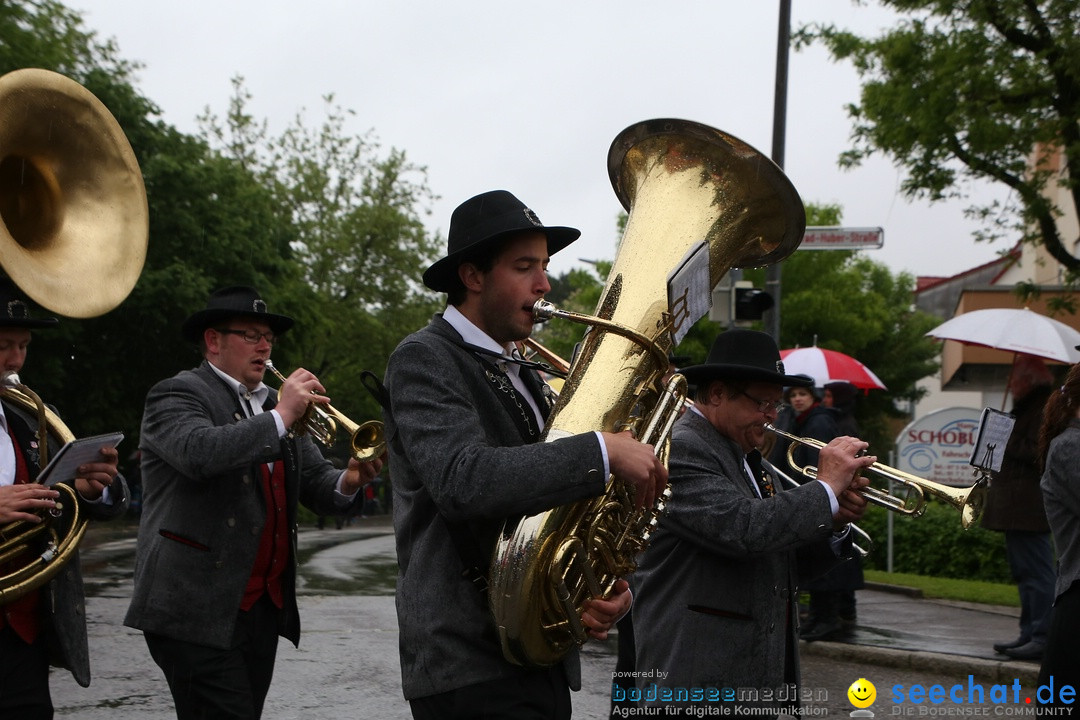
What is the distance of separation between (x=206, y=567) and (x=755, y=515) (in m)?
1.98

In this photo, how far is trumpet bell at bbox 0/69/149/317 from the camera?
13.7 ft

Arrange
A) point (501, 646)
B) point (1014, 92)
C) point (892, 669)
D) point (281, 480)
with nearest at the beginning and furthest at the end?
1. point (501, 646)
2. point (281, 480)
3. point (892, 669)
4. point (1014, 92)

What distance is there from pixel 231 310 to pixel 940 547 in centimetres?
1169

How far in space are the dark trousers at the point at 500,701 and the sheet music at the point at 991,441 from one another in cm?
213

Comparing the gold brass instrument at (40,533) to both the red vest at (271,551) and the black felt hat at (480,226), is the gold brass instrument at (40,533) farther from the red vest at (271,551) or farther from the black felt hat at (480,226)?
the black felt hat at (480,226)

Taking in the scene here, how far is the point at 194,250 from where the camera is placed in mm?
25281

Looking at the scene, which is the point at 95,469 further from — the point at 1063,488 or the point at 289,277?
the point at 289,277

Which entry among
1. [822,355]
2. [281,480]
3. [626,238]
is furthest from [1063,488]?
[822,355]

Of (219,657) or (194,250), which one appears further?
(194,250)

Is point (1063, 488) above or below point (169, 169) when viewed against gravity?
below

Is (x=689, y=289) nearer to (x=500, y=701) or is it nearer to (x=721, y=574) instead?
(x=500, y=701)

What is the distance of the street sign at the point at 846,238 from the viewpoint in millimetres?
10648

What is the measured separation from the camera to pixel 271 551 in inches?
176

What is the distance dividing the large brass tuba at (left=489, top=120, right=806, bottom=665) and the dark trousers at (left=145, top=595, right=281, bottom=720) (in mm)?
1662
